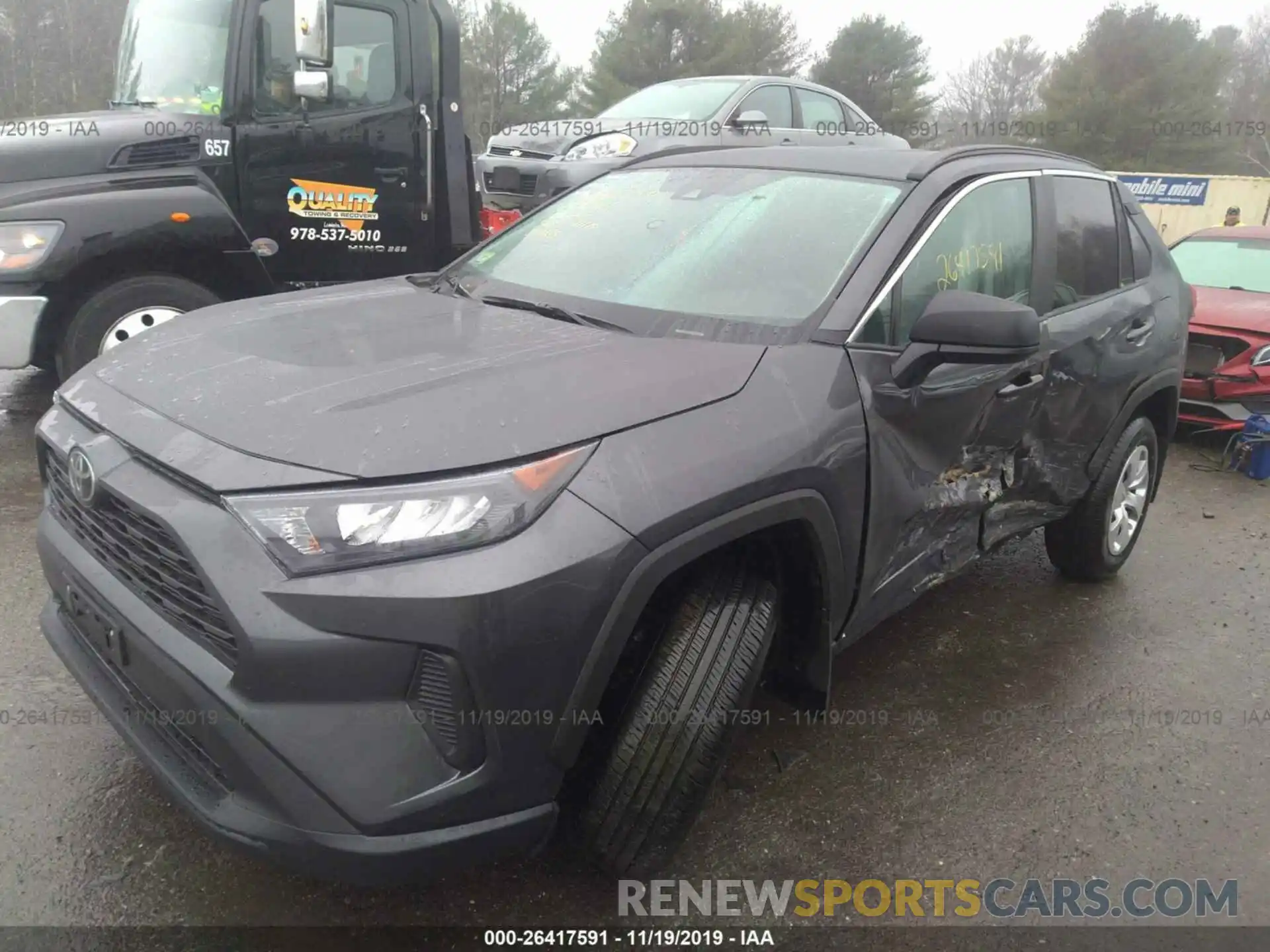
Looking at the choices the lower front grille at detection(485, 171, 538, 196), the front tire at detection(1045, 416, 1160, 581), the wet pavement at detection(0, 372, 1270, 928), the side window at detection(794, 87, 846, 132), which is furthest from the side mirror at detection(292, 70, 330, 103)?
the side window at detection(794, 87, 846, 132)

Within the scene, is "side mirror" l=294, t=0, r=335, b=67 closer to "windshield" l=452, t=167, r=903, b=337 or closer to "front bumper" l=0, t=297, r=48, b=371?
"front bumper" l=0, t=297, r=48, b=371

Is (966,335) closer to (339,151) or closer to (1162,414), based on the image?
(1162,414)

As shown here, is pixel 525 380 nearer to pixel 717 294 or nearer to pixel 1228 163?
pixel 717 294

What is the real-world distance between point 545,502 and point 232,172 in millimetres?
4370

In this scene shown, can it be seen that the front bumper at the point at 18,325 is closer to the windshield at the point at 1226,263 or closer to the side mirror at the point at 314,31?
the side mirror at the point at 314,31

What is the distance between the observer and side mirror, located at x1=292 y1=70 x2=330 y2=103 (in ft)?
16.7

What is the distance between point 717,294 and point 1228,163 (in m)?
41.5

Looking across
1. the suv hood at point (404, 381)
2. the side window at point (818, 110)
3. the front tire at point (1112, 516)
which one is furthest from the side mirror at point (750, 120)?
the suv hood at point (404, 381)

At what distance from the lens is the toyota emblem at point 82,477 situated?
1.99 meters

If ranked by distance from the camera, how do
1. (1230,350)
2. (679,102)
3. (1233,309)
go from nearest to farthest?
(1230,350), (1233,309), (679,102)

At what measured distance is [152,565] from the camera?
6.15 ft

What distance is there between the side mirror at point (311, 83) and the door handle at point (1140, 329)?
421 centimetres

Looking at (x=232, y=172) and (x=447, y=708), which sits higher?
(x=232, y=172)

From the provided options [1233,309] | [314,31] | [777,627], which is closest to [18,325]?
[314,31]
